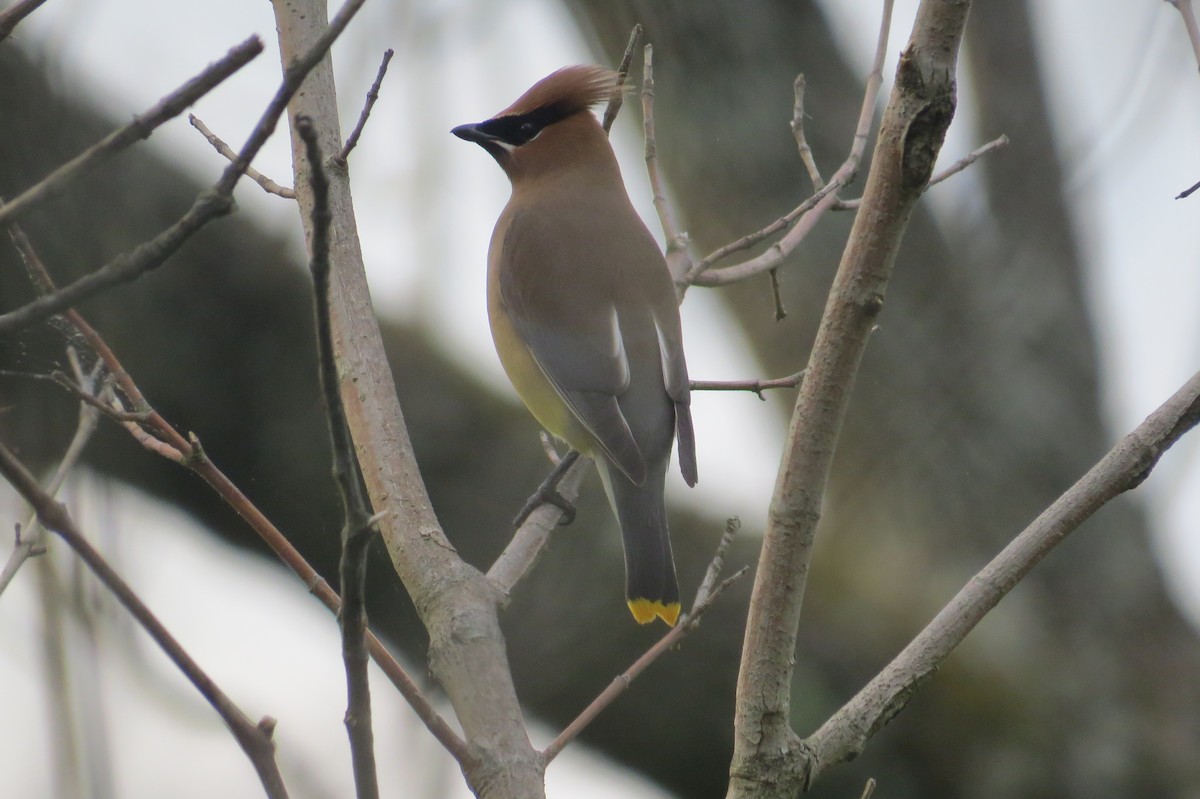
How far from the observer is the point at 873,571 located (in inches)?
181

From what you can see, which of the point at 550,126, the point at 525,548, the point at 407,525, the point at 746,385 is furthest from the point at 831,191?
the point at 550,126

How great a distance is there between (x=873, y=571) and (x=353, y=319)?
2.79 m

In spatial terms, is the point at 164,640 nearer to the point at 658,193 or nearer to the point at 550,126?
the point at 658,193

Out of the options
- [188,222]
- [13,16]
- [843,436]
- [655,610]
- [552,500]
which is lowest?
[843,436]

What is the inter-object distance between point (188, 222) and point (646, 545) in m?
2.15

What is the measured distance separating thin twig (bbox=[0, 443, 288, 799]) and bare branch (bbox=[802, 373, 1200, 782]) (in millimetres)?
841

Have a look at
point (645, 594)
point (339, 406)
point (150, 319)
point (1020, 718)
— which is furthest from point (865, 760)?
point (339, 406)

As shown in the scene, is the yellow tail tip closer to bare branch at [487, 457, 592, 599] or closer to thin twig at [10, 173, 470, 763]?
bare branch at [487, 457, 592, 599]

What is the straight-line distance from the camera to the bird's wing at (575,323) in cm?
333

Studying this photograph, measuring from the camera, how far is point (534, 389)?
3611mm

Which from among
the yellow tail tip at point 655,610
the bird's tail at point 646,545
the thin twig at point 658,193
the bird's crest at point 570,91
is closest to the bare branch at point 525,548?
the bird's tail at point 646,545

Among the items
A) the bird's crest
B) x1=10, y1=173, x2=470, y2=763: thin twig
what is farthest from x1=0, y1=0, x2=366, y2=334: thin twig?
the bird's crest

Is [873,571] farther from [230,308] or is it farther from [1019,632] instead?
[230,308]

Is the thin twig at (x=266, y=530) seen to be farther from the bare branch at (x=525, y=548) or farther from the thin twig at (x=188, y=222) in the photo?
the bare branch at (x=525, y=548)
